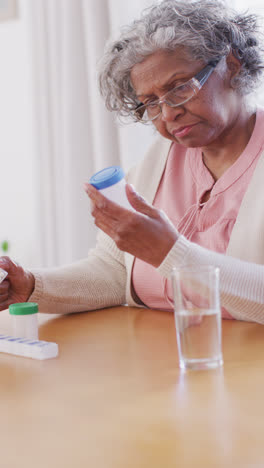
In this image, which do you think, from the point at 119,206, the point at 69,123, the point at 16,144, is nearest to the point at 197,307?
the point at 119,206

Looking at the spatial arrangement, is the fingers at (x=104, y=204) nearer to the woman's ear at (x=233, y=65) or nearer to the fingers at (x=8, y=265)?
the fingers at (x=8, y=265)

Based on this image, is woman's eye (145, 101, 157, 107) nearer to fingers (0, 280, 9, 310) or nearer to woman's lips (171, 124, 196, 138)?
woman's lips (171, 124, 196, 138)

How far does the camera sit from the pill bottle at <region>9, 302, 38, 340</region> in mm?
1332

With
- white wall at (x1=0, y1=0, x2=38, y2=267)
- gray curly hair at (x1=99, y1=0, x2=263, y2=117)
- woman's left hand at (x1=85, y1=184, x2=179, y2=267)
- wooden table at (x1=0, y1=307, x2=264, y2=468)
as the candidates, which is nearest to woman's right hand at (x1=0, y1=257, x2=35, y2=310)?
wooden table at (x1=0, y1=307, x2=264, y2=468)

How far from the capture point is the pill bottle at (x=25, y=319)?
1332 millimetres

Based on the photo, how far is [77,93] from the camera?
9.34 ft

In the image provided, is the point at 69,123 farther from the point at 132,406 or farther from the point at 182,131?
the point at 132,406

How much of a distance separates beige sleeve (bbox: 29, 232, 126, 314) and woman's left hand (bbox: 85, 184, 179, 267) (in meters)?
0.49

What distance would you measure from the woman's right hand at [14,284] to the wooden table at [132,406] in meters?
0.32

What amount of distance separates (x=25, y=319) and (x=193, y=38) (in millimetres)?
786

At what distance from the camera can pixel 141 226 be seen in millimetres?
1253

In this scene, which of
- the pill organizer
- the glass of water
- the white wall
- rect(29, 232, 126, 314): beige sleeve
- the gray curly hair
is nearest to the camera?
the glass of water

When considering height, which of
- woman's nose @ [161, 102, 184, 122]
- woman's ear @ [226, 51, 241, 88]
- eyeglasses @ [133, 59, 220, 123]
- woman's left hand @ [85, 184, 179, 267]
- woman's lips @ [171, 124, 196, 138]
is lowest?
woman's left hand @ [85, 184, 179, 267]

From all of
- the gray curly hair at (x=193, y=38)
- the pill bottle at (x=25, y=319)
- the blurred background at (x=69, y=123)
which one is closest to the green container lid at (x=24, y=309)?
the pill bottle at (x=25, y=319)
